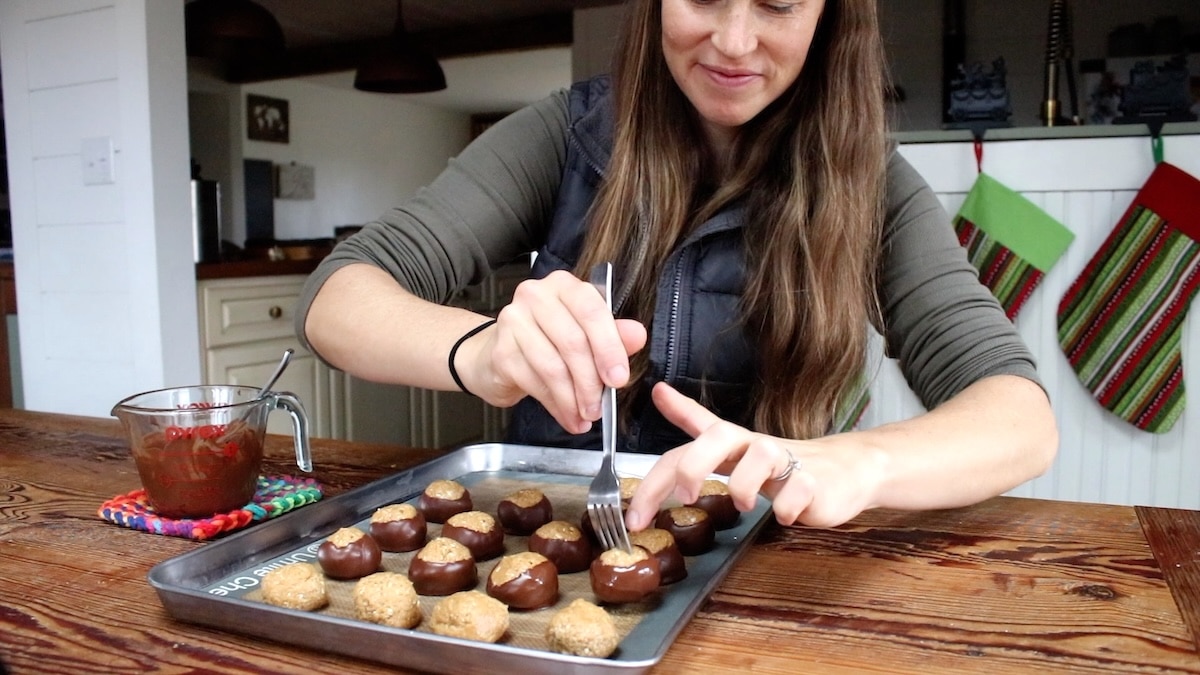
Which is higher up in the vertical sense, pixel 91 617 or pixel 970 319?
pixel 970 319

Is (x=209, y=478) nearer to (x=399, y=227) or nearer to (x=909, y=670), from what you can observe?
(x=399, y=227)

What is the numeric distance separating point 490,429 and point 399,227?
122 inches

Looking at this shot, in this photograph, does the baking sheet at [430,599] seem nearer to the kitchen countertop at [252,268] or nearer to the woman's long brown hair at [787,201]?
the woman's long brown hair at [787,201]

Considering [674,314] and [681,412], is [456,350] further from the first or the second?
[674,314]

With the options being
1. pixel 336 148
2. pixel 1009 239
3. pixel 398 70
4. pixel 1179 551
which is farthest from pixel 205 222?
pixel 336 148

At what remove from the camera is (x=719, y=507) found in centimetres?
83

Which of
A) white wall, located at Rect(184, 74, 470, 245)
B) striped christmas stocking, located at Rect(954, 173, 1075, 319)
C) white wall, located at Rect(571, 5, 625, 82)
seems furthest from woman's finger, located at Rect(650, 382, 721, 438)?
white wall, located at Rect(184, 74, 470, 245)

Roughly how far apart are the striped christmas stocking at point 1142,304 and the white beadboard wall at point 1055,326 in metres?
0.03

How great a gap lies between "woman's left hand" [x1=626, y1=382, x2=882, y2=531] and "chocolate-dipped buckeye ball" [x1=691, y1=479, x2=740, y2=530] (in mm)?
78

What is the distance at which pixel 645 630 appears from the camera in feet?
2.05

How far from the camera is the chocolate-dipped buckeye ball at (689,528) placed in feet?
2.54

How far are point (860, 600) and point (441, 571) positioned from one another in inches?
12.2

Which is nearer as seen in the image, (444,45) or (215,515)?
(215,515)

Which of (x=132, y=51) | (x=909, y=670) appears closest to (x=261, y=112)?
(x=132, y=51)
